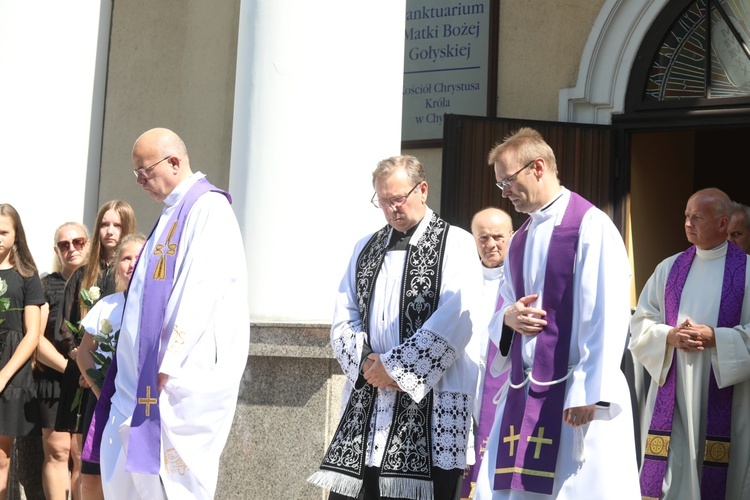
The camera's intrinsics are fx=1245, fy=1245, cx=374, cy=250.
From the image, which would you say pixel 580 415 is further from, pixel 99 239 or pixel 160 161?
pixel 99 239

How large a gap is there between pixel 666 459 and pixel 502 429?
2238 mm

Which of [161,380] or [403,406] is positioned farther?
[403,406]

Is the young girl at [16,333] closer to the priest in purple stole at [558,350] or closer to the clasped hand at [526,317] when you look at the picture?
the priest in purple stole at [558,350]

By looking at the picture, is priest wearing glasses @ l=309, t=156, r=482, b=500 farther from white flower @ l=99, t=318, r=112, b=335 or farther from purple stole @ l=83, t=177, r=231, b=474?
white flower @ l=99, t=318, r=112, b=335

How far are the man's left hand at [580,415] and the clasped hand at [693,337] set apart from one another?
230cm

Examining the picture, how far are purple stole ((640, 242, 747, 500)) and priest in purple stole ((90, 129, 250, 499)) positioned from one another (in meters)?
2.82

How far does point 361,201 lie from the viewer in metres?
7.06

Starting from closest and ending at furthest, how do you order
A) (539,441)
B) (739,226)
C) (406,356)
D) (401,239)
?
(539,441), (406,356), (401,239), (739,226)

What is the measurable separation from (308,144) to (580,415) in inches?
106

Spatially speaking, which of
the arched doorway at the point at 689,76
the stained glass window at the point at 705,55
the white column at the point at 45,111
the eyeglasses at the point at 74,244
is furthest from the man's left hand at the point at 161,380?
the stained glass window at the point at 705,55

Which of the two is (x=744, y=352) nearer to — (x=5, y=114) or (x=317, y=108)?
(x=317, y=108)

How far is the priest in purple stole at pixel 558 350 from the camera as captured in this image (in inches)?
195

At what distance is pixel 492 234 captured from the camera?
7023 millimetres

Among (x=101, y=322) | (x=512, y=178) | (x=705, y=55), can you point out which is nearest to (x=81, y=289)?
(x=101, y=322)
